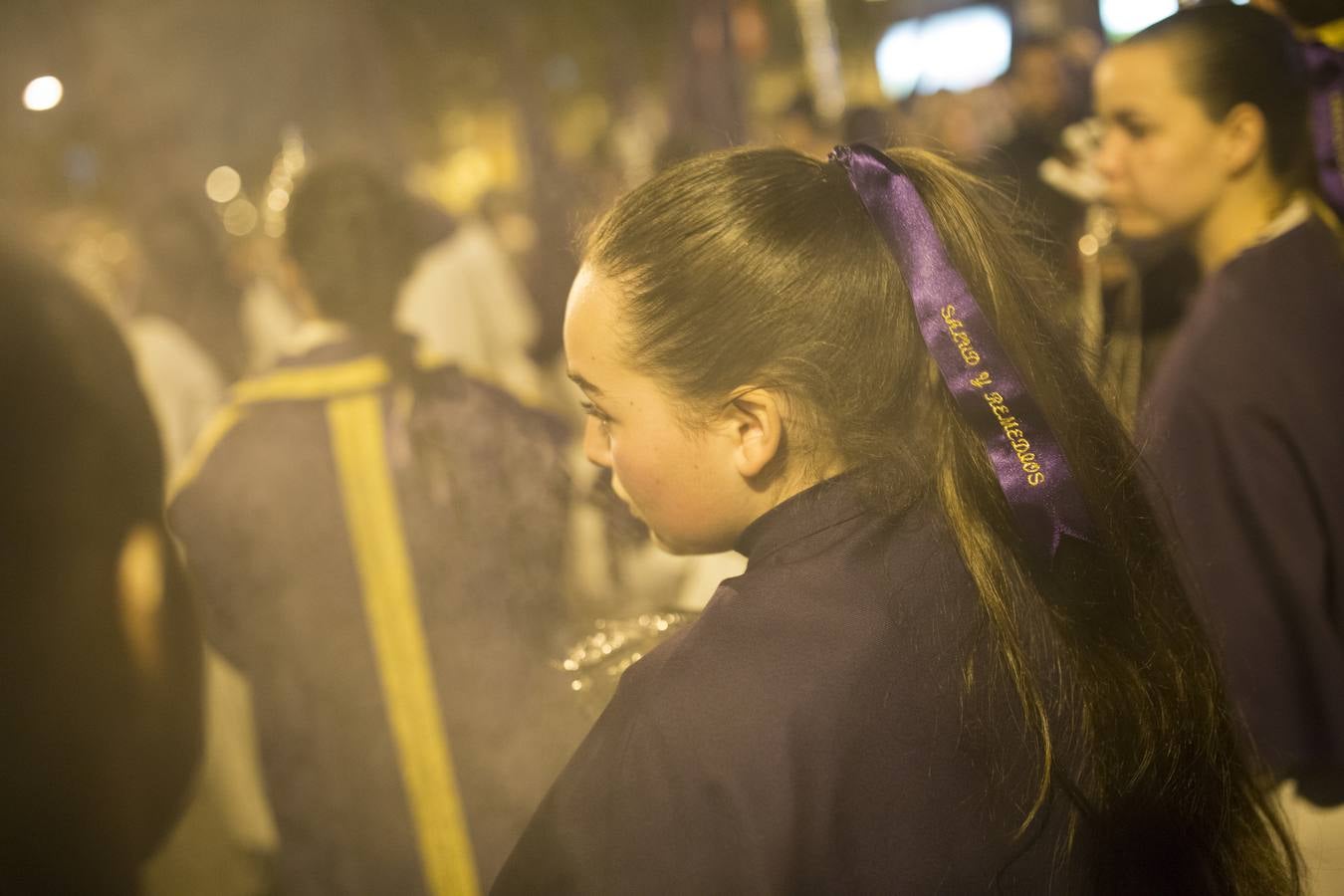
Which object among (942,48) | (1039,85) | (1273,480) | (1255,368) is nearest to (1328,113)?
(1255,368)

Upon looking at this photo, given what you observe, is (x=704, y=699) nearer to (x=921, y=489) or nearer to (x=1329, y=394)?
(x=921, y=489)

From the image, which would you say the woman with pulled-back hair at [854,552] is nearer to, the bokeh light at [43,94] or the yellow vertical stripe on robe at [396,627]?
the yellow vertical stripe on robe at [396,627]

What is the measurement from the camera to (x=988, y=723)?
0.80m

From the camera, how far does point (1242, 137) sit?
1345mm

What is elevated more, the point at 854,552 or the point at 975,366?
the point at 975,366

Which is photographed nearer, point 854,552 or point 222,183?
point 854,552

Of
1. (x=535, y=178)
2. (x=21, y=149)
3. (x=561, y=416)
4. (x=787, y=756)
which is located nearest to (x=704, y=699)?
(x=787, y=756)

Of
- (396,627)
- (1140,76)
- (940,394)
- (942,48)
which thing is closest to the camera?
(940,394)

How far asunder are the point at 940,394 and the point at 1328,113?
3.18 ft

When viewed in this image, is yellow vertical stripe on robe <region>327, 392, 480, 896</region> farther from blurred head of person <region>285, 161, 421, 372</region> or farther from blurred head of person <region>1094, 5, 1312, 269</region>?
blurred head of person <region>1094, 5, 1312, 269</region>

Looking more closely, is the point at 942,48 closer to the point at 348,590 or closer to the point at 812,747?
the point at 348,590

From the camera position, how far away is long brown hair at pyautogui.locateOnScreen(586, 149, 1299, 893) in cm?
80

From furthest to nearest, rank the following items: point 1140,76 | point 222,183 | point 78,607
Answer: point 222,183
point 1140,76
point 78,607

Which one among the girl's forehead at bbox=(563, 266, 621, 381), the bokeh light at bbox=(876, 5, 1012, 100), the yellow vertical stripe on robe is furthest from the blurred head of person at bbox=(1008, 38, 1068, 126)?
the girl's forehead at bbox=(563, 266, 621, 381)
